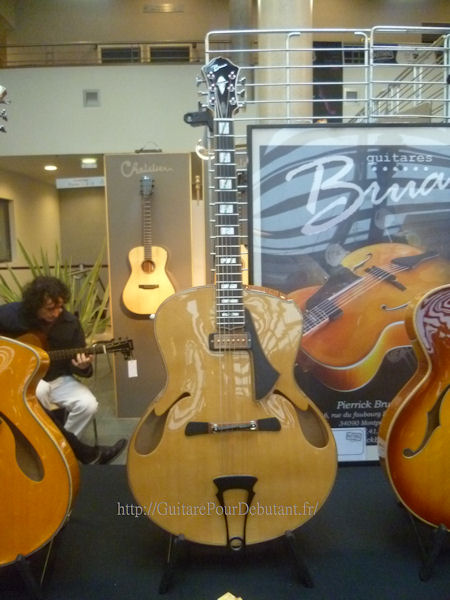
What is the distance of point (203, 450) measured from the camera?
1.58m

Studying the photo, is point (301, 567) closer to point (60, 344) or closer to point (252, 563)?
point (252, 563)

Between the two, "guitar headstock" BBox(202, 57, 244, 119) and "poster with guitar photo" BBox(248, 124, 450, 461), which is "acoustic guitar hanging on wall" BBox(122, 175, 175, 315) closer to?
"poster with guitar photo" BBox(248, 124, 450, 461)

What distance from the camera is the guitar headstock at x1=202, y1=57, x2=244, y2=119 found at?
1.68m

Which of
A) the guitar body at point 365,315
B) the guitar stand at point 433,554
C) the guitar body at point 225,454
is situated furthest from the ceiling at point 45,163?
the guitar stand at point 433,554

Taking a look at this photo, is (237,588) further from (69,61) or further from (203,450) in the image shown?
(69,61)

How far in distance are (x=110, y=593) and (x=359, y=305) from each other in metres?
1.59

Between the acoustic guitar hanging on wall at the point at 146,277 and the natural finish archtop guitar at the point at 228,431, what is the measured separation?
1981 millimetres

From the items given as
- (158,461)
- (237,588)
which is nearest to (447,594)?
(237,588)

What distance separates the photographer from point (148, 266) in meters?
3.66

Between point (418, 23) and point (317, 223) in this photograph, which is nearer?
point (317, 223)

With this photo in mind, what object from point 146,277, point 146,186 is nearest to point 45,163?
point 146,186

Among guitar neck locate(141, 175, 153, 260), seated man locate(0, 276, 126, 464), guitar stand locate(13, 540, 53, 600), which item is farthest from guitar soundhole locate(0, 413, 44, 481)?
guitar neck locate(141, 175, 153, 260)

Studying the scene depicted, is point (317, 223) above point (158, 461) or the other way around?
above

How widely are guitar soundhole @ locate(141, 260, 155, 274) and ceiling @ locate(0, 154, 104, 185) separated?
4.28 metres
